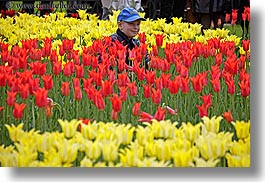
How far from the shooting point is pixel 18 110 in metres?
2.29

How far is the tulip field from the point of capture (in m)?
2.20

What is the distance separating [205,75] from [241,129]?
26cm

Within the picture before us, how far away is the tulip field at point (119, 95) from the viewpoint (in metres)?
2.20

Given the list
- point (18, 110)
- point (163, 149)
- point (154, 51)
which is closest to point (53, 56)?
point (18, 110)

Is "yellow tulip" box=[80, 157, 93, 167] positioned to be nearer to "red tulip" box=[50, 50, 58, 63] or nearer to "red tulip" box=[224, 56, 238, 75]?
"red tulip" box=[50, 50, 58, 63]

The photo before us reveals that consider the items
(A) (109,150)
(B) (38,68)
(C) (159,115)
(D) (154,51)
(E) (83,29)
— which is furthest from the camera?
(E) (83,29)

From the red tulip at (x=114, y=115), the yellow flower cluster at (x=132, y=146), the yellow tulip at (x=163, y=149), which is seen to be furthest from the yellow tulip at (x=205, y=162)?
the red tulip at (x=114, y=115)

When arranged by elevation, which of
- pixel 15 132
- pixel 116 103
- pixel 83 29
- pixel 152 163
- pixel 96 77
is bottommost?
pixel 152 163

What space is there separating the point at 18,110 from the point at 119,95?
369mm

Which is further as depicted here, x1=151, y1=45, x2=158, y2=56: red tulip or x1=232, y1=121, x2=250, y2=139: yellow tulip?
x1=151, y1=45, x2=158, y2=56: red tulip

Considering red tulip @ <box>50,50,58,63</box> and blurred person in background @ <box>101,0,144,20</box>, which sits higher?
blurred person in background @ <box>101,0,144,20</box>

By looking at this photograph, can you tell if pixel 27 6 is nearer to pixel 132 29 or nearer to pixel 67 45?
pixel 67 45

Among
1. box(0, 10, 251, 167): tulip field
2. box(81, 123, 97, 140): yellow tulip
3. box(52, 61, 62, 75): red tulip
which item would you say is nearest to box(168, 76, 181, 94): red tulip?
box(0, 10, 251, 167): tulip field

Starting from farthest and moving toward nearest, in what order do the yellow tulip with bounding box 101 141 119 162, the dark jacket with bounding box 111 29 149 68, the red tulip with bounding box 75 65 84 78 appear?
1. the dark jacket with bounding box 111 29 149 68
2. the red tulip with bounding box 75 65 84 78
3. the yellow tulip with bounding box 101 141 119 162
